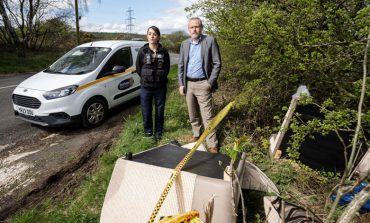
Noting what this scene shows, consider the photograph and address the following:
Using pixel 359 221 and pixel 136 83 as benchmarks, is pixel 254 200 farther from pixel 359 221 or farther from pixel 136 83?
pixel 136 83

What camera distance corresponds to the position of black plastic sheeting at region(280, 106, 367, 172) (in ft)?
10.7

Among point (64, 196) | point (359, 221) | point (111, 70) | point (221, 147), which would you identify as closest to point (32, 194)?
point (64, 196)

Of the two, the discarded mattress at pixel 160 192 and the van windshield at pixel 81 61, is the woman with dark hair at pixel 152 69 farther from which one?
the discarded mattress at pixel 160 192

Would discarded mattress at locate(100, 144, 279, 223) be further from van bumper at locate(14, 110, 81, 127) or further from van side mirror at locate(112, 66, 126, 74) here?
van side mirror at locate(112, 66, 126, 74)

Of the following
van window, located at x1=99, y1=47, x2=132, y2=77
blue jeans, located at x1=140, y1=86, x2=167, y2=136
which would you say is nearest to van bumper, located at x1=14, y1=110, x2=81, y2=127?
van window, located at x1=99, y1=47, x2=132, y2=77

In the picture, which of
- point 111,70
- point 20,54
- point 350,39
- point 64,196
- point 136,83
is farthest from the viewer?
point 20,54

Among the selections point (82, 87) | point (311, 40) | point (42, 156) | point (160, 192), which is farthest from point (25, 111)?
point (311, 40)

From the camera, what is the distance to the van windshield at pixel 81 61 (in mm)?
5965

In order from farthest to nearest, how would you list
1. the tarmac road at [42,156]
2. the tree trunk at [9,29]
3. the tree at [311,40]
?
the tree trunk at [9,29], the tarmac road at [42,156], the tree at [311,40]

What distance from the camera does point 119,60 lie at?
6.46 metres

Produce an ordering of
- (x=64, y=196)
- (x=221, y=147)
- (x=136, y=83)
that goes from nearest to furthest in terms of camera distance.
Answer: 1. (x=64, y=196)
2. (x=221, y=147)
3. (x=136, y=83)

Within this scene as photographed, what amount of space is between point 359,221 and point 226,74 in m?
3.95

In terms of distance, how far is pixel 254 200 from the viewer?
3000mm

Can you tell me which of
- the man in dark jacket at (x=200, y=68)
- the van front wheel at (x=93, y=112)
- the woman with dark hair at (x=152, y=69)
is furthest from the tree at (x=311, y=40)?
the van front wheel at (x=93, y=112)
